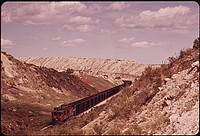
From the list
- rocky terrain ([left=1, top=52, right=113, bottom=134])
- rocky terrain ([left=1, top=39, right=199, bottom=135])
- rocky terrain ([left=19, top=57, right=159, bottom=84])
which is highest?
rocky terrain ([left=1, top=39, right=199, bottom=135])

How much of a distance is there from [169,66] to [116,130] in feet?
22.2

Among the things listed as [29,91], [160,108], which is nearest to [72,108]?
[160,108]

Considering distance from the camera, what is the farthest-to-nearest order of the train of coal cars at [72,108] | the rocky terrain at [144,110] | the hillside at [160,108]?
the train of coal cars at [72,108], the rocky terrain at [144,110], the hillside at [160,108]

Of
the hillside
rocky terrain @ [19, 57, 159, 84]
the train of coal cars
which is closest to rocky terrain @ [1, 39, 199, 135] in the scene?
the hillside

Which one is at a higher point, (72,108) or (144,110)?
(144,110)

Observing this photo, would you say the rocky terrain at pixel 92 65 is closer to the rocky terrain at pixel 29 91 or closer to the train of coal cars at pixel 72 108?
the rocky terrain at pixel 29 91

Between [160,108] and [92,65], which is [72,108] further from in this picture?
[92,65]

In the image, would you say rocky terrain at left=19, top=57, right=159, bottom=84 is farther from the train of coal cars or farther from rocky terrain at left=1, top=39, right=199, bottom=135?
rocky terrain at left=1, top=39, right=199, bottom=135

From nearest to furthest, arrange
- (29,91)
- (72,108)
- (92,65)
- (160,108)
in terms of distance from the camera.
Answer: (160,108), (72,108), (29,91), (92,65)

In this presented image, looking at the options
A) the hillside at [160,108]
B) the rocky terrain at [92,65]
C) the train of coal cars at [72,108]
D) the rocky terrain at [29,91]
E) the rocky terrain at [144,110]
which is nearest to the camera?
the hillside at [160,108]

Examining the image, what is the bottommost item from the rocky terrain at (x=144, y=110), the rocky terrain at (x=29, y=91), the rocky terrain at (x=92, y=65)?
the rocky terrain at (x=92, y=65)

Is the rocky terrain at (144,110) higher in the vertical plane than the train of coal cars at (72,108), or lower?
higher

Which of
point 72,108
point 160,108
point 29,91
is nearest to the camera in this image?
point 160,108

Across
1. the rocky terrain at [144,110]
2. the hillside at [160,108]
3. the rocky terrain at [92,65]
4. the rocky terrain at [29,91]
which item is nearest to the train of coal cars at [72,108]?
the rocky terrain at [144,110]
